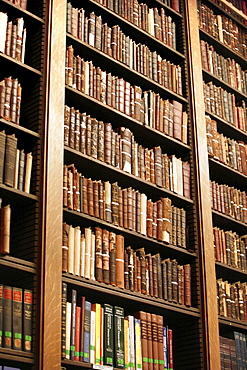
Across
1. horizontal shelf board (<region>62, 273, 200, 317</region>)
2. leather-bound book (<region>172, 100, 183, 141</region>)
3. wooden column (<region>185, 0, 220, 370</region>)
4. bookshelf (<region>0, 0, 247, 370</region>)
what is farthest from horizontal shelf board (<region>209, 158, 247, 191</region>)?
horizontal shelf board (<region>62, 273, 200, 317</region>)

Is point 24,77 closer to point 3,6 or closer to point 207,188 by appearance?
point 3,6

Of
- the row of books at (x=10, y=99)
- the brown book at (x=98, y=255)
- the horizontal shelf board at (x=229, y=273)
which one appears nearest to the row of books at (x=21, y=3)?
Result: the row of books at (x=10, y=99)

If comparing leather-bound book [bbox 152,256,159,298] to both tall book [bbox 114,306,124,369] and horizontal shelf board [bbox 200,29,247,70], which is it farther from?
horizontal shelf board [bbox 200,29,247,70]

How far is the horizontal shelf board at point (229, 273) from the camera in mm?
4012

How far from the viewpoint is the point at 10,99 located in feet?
10.5

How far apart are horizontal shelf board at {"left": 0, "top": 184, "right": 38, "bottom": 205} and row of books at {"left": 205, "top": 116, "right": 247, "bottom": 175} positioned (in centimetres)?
146

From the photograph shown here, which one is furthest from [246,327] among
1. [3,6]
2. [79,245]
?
[3,6]

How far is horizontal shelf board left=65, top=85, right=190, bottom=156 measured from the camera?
359cm

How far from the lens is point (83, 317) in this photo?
3111mm

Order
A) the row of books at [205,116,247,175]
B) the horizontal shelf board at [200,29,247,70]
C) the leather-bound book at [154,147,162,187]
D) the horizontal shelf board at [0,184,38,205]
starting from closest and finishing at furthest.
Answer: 1. the horizontal shelf board at [0,184,38,205]
2. the leather-bound book at [154,147,162,187]
3. the row of books at [205,116,247,175]
4. the horizontal shelf board at [200,29,247,70]

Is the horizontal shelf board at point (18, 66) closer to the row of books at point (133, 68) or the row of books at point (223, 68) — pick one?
the row of books at point (133, 68)

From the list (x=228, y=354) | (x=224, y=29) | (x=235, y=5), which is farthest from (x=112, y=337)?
(x=235, y=5)

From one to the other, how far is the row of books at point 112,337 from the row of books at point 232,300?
0.46 meters

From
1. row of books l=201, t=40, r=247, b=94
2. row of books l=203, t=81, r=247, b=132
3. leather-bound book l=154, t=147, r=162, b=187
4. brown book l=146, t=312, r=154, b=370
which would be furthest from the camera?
row of books l=201, t=40, r=247, b=94
